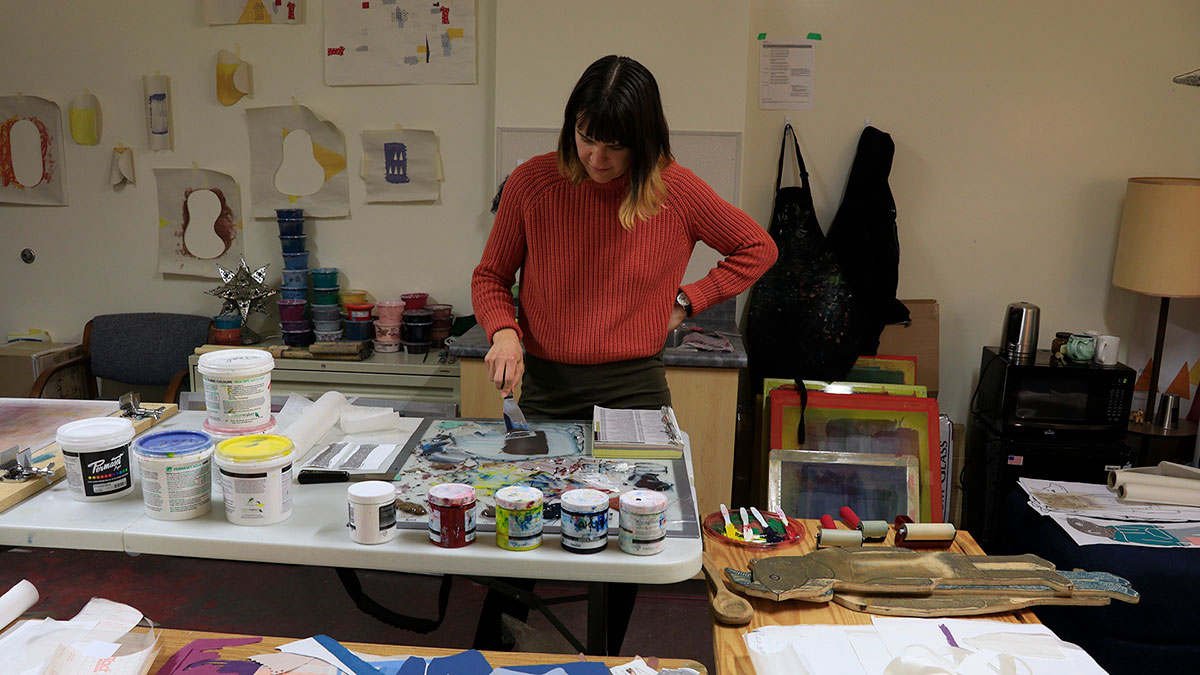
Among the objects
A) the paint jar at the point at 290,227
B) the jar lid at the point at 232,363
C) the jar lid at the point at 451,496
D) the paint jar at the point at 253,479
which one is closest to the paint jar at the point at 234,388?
the jar lid at the point at 232,363

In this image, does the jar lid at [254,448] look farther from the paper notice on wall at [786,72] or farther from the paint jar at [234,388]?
the paper notice on wall at [786,72]

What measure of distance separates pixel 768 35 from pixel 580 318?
2005mm

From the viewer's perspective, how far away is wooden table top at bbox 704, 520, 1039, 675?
132 cm

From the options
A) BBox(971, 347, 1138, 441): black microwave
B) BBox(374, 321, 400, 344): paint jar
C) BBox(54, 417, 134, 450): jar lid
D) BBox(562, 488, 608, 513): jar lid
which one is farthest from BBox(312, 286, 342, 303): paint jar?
BBox(971, 347, 1138, 441): black microwave

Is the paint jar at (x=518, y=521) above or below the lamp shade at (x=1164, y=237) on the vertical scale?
below

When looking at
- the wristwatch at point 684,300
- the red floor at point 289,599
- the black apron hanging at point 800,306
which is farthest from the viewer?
the black apron hanging at point 800,306

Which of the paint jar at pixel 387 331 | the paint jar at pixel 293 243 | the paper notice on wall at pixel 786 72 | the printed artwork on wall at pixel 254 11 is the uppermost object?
the printed artwork on wall at pixel 254 11

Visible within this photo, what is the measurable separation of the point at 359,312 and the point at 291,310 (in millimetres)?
278

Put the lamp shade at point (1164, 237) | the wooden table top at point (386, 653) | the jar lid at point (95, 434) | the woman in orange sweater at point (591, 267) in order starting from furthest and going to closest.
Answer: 1. the lamp shade at point (1164, 237)
2. the woman in orange sweater at point (591, 267)
3. the jar lid at point (95, 434)
4. the wooden table top at point (386, 653)

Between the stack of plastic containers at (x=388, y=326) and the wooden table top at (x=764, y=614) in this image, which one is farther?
the stack of plastic containers at (x=388, y=326)

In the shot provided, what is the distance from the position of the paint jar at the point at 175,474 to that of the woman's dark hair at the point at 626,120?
0.92 metres

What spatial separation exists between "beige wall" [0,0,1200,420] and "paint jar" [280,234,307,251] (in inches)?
4.2

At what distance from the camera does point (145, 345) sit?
364 cm

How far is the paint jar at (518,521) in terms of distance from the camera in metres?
1.28
